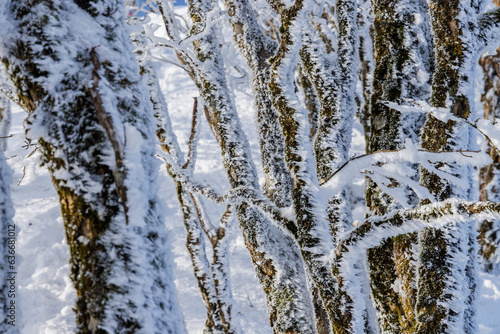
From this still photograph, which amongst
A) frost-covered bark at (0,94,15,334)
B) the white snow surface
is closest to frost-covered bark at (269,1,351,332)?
frost-covered bark at (0,94,15,334)

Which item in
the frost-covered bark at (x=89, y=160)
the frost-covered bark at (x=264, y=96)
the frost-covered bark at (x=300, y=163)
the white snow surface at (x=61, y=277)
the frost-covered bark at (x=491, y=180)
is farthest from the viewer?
the frost-covered bark at (x=491, y=180)

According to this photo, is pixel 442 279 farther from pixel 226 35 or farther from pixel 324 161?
pixel 226 35

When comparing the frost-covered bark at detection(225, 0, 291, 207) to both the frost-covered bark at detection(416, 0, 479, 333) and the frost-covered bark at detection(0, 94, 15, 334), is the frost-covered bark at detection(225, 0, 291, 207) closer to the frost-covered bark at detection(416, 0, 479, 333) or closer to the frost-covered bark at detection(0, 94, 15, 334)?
the frost-covered bark at detection(416, 0, 479, 333)

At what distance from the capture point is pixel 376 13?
2643 millimetres

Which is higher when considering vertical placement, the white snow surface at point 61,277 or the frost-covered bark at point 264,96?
the frost-covered bark at point 264,96

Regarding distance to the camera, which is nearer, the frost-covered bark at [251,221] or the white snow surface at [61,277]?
the frost-covered bark at [251,221]

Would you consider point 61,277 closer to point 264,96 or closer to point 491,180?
point 264,96

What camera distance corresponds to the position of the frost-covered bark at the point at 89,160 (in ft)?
3.35

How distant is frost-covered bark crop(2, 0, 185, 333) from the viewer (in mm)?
1022

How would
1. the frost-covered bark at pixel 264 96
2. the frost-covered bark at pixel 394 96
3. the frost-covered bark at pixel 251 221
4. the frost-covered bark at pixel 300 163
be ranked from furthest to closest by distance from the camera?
the frost-covered bark at pixel 264 96 → the frost-covered bark at pixel 251 221 → the frost-covered bark at pixel 394 96 → the frost-covered bark at pixel 300 163

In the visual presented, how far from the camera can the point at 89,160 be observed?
106 centimetres

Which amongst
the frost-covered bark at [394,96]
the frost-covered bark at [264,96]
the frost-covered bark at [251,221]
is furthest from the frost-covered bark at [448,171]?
the frost-covered bark at [264,96]

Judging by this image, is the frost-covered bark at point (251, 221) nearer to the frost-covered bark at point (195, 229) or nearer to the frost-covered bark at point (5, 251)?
the frost-covered bark at point (195, 229)

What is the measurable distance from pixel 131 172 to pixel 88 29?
19.5 inches
